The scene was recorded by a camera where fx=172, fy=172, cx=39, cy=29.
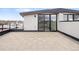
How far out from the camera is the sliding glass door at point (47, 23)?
16.1 m

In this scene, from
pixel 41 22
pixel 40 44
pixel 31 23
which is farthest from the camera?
pixel 41 22

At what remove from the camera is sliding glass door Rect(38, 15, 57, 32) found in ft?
52.7

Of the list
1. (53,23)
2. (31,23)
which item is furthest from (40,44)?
(53,23)

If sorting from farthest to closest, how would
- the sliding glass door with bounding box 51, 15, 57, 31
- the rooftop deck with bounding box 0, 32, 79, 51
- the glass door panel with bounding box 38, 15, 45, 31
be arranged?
the glass door panel with bounding box 38, 15, 45, 31, the sliding glass door with bounding box 51, 15, 57, 31, the rooftop deck with bounding box 0, 32, 79, 51

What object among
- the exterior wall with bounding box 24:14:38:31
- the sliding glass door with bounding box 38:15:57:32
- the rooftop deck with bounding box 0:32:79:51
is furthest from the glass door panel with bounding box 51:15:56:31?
the rooftop deck with bounding box 0:32:79:51

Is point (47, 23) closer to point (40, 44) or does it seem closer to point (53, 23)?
point (53, 23)

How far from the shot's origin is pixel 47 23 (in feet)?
53.2

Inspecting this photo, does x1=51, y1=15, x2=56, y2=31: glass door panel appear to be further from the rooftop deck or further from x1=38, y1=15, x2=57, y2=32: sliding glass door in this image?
the rooftop deck

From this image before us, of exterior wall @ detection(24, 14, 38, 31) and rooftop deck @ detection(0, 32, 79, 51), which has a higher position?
exterior wall @ detection(24, 14, 38, 31)

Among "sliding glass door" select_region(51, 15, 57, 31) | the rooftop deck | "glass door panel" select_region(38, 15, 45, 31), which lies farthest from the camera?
"glass door panel" select_region(38, 15, 45, 31)
